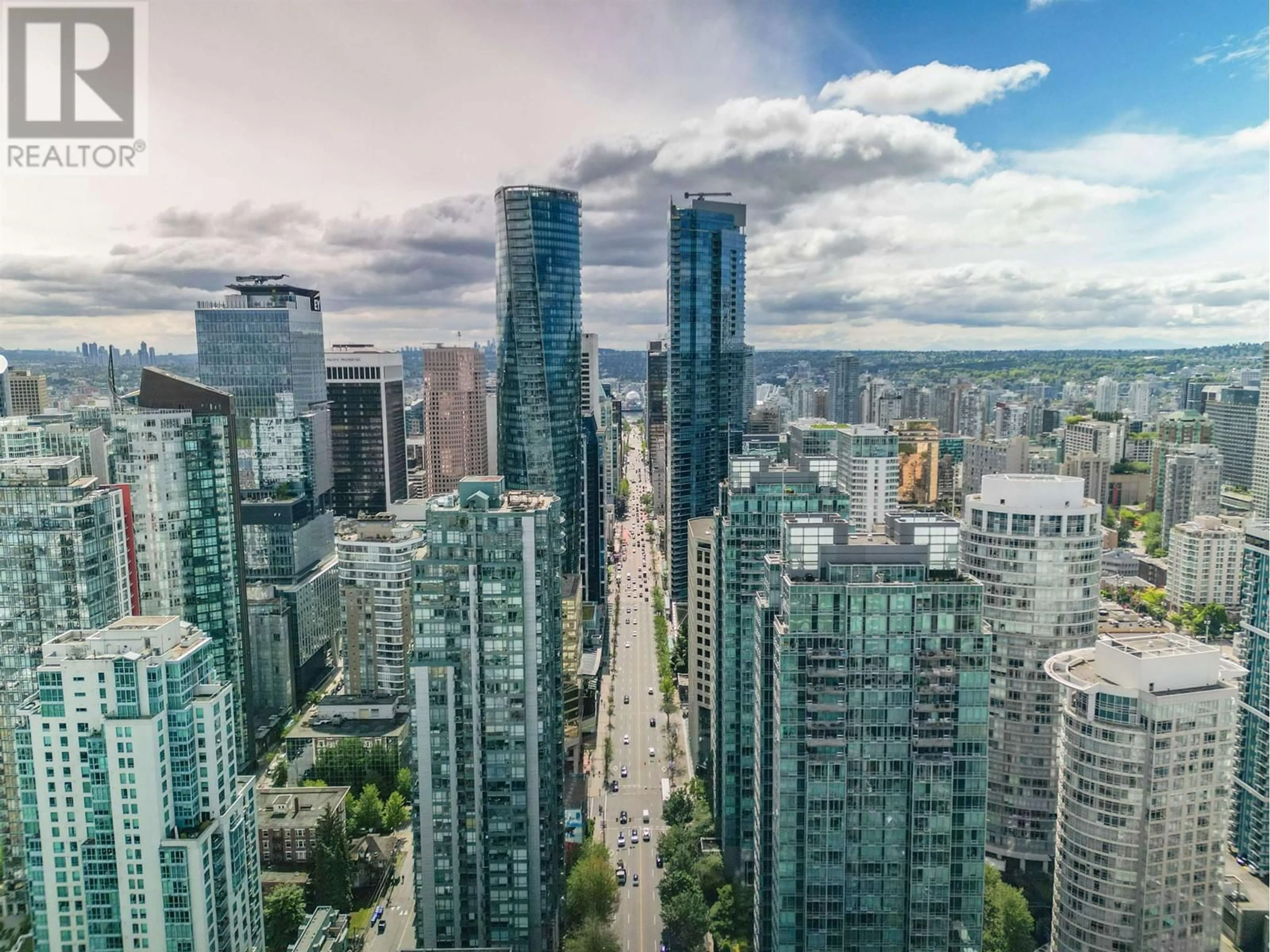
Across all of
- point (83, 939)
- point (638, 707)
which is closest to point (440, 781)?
point (83, 939)

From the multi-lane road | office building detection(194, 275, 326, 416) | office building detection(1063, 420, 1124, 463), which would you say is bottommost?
the multi-lane road

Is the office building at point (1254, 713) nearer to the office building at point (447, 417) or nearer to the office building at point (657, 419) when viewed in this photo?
the office building at point (657, 419)

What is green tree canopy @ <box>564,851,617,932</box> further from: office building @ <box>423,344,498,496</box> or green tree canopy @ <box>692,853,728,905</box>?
office building @ <box>423,344,498,496</box>

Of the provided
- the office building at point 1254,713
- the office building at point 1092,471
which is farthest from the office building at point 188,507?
the office building at point 1092,471

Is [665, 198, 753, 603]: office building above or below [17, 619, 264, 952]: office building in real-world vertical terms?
above

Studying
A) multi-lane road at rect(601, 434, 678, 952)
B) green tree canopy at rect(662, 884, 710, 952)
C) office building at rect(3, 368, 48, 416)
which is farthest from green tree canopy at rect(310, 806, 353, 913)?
office building at rect(3, 368, 48, 416)

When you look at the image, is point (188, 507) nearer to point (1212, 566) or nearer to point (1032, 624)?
point (1032, 624)

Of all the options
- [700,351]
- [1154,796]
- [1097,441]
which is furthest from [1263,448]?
[1154,796]
